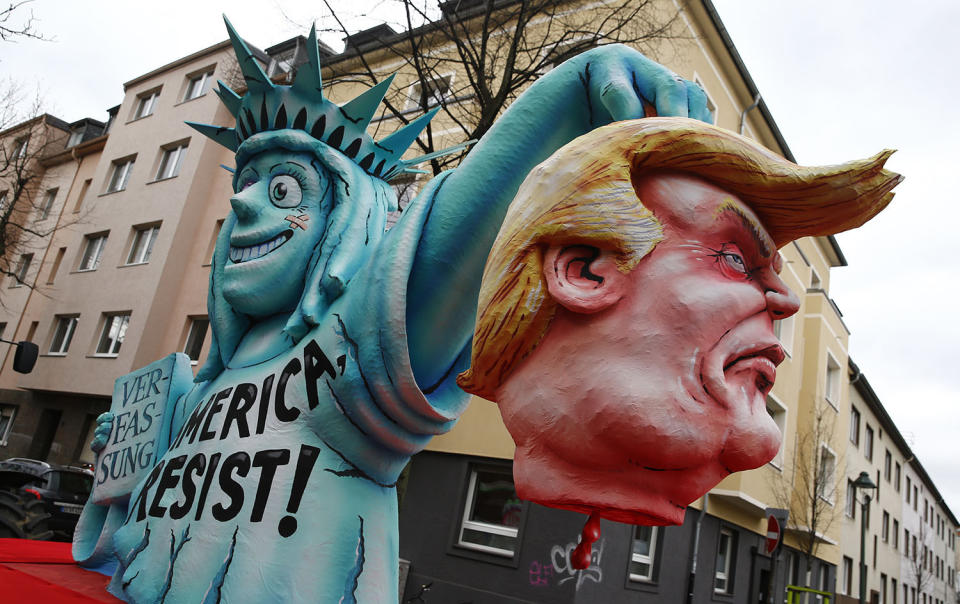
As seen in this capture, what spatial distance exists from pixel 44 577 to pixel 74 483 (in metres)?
8.83

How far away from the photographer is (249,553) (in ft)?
4.02

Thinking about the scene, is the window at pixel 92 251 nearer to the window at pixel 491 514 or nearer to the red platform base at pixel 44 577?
the window at pixel 491 514

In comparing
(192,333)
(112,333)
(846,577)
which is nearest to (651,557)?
(192,333)

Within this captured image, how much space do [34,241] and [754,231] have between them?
2551cm

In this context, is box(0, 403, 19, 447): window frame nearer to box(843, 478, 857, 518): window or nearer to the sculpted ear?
the sculpted ear

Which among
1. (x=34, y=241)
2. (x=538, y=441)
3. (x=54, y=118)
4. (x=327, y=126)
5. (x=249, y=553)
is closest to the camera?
(x=538, y=441)

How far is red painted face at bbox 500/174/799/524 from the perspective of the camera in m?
0.75

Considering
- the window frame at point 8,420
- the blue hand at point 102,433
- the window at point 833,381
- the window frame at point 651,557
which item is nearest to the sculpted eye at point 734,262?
the blue hand at point 102,433

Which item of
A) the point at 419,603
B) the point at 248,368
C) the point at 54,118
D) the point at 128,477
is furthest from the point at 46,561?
the point at 54,118

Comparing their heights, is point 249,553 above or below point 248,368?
below

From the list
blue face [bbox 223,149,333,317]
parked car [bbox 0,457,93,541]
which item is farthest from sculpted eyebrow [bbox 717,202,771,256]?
parked car [bbox 0,457,93,541]

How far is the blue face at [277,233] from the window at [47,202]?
25.1 meters

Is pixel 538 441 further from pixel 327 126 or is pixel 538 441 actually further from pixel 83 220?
pixel 83 220

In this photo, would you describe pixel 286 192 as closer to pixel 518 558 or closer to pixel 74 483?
pixel 518 558
